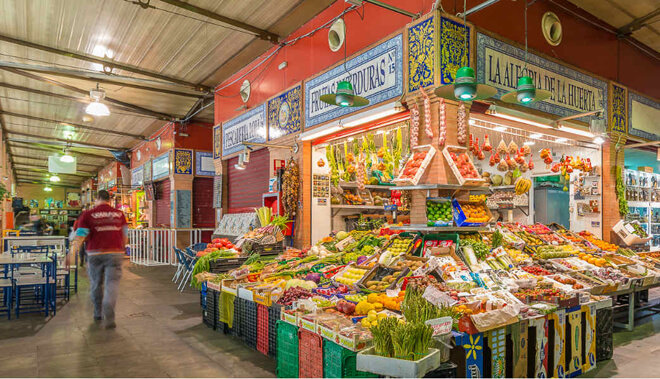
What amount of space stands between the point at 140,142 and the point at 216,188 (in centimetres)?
905

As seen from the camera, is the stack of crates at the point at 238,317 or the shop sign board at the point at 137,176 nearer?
the stack of crates at the point at 238,317

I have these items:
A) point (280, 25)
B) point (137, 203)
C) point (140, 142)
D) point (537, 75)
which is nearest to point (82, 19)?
point (280, 25)

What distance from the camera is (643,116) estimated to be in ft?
30.3

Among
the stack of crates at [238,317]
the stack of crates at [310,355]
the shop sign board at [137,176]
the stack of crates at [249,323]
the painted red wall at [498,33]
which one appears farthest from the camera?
the shop sign board at [137,176]

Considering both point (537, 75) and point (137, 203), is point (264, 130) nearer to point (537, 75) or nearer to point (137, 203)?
point (537, 75)

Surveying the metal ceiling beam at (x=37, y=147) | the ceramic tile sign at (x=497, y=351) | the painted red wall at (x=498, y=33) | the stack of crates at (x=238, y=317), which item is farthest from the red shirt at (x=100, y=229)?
the metal ceiling beam at (x=37, y=147)

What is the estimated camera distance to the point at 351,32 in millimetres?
6840

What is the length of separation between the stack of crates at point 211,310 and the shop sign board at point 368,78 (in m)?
3.45

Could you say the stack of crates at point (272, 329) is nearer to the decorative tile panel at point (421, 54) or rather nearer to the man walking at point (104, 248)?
the man walking at point (104, 248)

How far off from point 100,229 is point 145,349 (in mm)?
1782

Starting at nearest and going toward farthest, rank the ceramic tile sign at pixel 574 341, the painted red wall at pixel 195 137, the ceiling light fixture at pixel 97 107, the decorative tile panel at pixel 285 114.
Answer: the ceramic tile sign at pixel 574 341, the decorative tile panel at pixel 285 114, the ceiling light fixture at pixel 97 107, the painted red wall at pixel 195 137

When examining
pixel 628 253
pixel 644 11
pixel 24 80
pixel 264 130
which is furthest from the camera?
pixel 24 80

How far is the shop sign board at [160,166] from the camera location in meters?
14.4

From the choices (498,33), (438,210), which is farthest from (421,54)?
(438,210)
